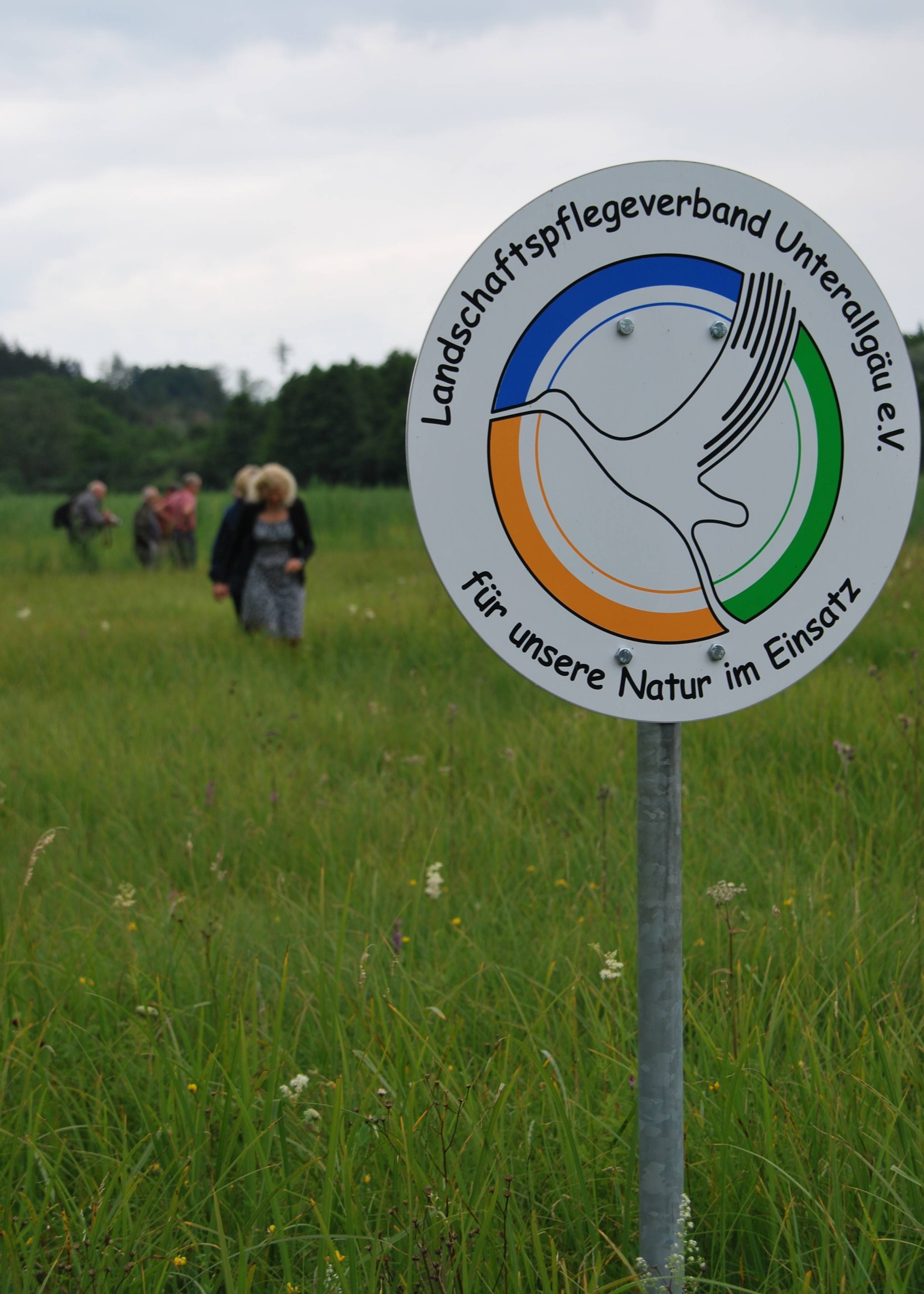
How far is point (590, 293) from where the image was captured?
4.12 feet

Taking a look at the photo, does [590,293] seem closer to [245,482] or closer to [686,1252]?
[686,1252]

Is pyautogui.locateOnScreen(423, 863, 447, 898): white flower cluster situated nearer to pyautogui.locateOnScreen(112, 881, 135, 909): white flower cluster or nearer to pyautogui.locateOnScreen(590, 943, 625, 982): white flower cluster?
pyautogui.locateOnScreen(590, 943, 625, 982): white flower cluster

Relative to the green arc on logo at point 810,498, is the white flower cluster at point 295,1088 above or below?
below

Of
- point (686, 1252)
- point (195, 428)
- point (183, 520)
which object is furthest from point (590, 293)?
point (195, 428)

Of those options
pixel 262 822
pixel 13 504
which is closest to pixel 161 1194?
pixel 262 822

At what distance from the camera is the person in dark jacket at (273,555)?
7340 mm

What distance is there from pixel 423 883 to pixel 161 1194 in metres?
1.39

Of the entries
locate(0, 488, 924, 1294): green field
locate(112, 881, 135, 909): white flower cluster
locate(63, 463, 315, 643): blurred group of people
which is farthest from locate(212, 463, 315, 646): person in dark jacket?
locate(112, 881, 135, 909): white flower cluster

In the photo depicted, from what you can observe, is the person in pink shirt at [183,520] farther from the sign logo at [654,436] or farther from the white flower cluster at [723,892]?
the sign logo at [654,436]

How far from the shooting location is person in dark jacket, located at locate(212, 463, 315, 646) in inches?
289

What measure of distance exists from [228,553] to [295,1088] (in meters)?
6.07

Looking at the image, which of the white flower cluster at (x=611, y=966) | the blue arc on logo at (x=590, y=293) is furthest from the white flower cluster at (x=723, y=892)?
the blue arc on logo at (x=590, y=293)

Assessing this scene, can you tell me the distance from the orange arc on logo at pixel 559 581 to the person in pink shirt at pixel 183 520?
1645 centimetres

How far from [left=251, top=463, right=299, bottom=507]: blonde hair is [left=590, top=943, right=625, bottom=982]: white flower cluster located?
214 inches
